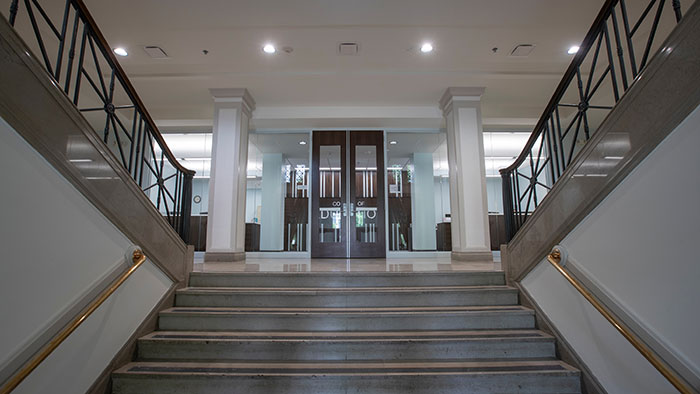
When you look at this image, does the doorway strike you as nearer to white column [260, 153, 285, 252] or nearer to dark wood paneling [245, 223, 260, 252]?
white column [260, 153, 285, 252]

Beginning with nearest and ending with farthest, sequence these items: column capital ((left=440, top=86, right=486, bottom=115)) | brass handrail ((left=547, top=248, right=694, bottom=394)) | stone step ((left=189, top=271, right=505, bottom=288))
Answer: brass handrail ((left=547, top=248, right=694, bottom=394))
stone step ((left=189, top=271, right=505, bottom=288))
column capital ((left=440, top=86, right=486, bottom=115))

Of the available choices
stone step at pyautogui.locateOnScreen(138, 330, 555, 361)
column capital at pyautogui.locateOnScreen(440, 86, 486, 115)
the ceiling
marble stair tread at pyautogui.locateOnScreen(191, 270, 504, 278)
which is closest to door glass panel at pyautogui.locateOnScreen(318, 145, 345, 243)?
the ceiling

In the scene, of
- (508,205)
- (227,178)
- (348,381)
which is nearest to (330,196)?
(227,178)

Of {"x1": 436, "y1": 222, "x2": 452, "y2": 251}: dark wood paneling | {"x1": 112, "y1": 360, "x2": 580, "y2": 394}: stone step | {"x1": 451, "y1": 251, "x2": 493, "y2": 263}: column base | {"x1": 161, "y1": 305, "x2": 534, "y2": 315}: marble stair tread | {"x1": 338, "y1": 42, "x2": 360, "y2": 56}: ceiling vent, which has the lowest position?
{"x1": 112, "y1": 360, "x2": 580, "y2": 394}: stone step

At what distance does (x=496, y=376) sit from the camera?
228 cm

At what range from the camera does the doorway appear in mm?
7176

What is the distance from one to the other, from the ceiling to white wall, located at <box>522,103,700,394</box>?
303cm

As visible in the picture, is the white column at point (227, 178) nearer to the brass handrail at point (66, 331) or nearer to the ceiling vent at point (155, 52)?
the ceiling vent at point (155, 52)

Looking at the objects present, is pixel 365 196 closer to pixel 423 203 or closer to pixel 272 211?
pixel 423 203

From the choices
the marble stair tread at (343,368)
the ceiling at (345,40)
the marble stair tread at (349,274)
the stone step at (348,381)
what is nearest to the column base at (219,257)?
the marble stair tread at (349,274)

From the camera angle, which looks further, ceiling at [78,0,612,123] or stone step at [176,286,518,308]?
ceiling at [78,0,612,123]

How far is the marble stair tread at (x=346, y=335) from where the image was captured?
2.61m

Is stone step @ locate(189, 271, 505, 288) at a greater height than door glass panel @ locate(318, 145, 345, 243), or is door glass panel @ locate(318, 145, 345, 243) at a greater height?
door glass panel @ locate(318, 145, 345, 243)

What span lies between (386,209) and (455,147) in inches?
75.5
